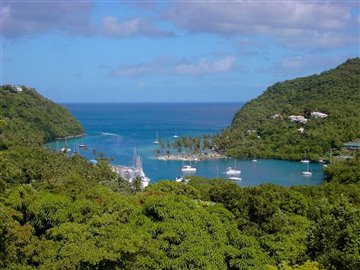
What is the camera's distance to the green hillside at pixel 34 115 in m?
76.8

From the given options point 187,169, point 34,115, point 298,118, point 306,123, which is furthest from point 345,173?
point 34,115

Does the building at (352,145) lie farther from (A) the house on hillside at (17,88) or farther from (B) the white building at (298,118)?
(A) the house on hillside at (17,88)

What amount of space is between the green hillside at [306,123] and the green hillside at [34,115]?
3235 centimetres

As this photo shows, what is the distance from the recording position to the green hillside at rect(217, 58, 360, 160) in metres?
65.2

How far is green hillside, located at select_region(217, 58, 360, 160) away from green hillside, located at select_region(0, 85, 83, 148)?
32346 mm

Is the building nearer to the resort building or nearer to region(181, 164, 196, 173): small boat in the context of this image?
the resort building

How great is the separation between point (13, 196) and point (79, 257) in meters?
5.30

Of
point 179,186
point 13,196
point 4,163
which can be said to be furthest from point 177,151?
point 4,163

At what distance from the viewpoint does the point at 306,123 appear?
7412 cm

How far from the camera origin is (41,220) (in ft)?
44.0

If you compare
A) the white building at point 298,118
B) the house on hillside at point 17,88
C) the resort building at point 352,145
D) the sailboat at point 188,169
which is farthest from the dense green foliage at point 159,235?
the house on hillside at point 17,88

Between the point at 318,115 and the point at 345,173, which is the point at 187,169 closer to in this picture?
the point at 345,173

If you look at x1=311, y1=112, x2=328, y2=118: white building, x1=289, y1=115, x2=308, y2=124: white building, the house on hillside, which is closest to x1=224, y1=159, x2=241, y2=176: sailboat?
x1=311, y1=112, x2=328, y2=118: white building

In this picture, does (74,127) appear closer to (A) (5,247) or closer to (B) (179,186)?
(B) (179,186)
